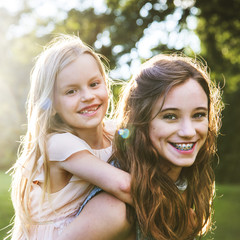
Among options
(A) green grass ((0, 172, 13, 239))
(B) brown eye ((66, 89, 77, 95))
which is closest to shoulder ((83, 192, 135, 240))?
(B) brown eye ((66, 89, 77, 95))

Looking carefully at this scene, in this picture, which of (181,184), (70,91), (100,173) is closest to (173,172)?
(181,184)

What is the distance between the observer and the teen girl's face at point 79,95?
3.21m

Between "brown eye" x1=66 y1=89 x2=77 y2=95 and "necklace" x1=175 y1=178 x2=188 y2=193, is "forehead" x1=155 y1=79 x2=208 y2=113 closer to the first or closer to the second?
"necklace" x1=175 y1=178 x2=188 y2=193

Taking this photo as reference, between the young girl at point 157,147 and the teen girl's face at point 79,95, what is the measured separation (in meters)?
0.48

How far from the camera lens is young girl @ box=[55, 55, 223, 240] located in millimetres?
2438

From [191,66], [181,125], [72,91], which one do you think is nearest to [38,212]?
[72,91]

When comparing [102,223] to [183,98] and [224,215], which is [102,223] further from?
[224,215]

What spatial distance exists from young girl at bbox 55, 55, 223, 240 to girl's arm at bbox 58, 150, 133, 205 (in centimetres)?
6

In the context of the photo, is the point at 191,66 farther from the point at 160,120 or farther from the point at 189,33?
the point at 189,33

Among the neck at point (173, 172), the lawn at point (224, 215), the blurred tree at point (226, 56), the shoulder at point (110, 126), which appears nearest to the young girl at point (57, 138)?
the shoulder at point (110, 126)

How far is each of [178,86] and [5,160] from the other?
2492 centimetres

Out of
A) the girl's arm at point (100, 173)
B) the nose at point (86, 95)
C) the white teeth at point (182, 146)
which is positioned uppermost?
the nose at point (86, 95)

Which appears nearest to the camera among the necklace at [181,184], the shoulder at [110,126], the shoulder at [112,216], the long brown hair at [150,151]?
the shoulder at [112,216]

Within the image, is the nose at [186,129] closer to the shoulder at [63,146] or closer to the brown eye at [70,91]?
the shoulder at [63,146]
